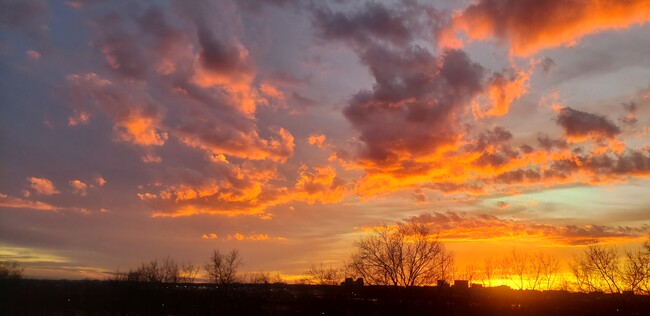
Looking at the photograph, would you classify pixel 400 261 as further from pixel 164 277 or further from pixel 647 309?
pixel 164 277

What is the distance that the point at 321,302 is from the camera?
69438mm

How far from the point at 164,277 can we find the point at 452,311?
106m

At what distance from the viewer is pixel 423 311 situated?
6097cm

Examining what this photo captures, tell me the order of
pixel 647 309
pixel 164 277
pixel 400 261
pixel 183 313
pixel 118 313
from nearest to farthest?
pixel 647 309 < pixel 400 261 < pixel 183 313 < pixel 118 313 < pixel 164 277

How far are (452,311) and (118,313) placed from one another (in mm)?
57656

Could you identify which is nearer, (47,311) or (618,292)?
(618,292)

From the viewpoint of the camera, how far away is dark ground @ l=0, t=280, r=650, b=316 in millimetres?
61188

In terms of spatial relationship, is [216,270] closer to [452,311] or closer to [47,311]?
[47,311]

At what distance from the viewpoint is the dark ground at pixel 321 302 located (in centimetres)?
6119

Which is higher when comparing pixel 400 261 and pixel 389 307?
pixel 400 261

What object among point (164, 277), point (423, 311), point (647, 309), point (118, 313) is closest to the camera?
point (647, 309)

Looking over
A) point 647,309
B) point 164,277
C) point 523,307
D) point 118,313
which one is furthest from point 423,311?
point 164,277

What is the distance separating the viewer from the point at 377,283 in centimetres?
6969

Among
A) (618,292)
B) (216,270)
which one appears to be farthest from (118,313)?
(618,292)
